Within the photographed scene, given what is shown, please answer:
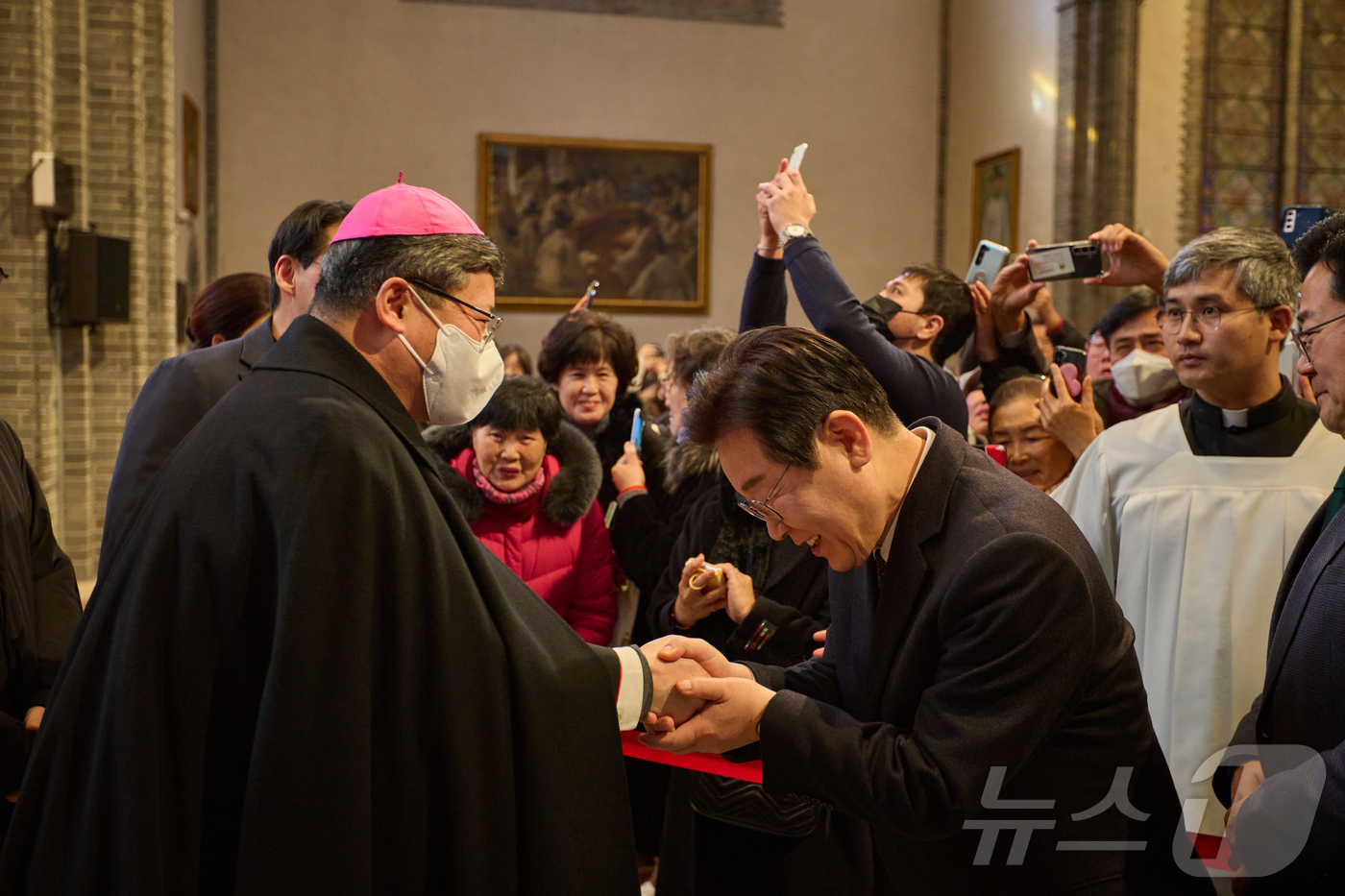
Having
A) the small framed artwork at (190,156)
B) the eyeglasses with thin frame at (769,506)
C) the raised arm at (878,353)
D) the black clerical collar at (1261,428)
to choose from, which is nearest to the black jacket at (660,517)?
the raised arm at (878,353)

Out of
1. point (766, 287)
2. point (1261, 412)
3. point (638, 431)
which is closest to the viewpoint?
point (1261, 412)

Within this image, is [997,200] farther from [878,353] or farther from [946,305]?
[878,353]

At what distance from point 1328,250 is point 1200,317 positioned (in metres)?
0.79

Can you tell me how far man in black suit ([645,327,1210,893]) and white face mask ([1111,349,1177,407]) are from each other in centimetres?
250

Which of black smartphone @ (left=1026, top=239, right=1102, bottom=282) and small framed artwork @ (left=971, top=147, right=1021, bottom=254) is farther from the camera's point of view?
small framed artwork @ (left=971, top=147, right=1021, bottom=254)

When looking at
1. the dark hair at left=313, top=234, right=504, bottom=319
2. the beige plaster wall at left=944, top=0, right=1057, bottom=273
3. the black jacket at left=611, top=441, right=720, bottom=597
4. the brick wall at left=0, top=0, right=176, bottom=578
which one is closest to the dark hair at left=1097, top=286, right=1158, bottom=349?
the black jacket at left=611, top=441, right=720, bottom=597

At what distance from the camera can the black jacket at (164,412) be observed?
2645 mm

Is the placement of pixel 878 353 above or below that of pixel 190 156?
below

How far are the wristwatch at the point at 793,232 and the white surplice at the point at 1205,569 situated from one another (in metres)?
1.04

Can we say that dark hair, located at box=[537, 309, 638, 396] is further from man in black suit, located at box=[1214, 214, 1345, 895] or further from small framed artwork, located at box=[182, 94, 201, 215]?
small framed artwork, located at box=[182, 94, 201, 215]

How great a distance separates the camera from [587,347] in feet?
14.1

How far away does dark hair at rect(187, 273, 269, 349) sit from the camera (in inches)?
143

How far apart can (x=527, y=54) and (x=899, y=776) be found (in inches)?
456

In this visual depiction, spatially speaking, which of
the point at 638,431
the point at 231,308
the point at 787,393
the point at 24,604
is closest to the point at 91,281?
the point at 231,308
